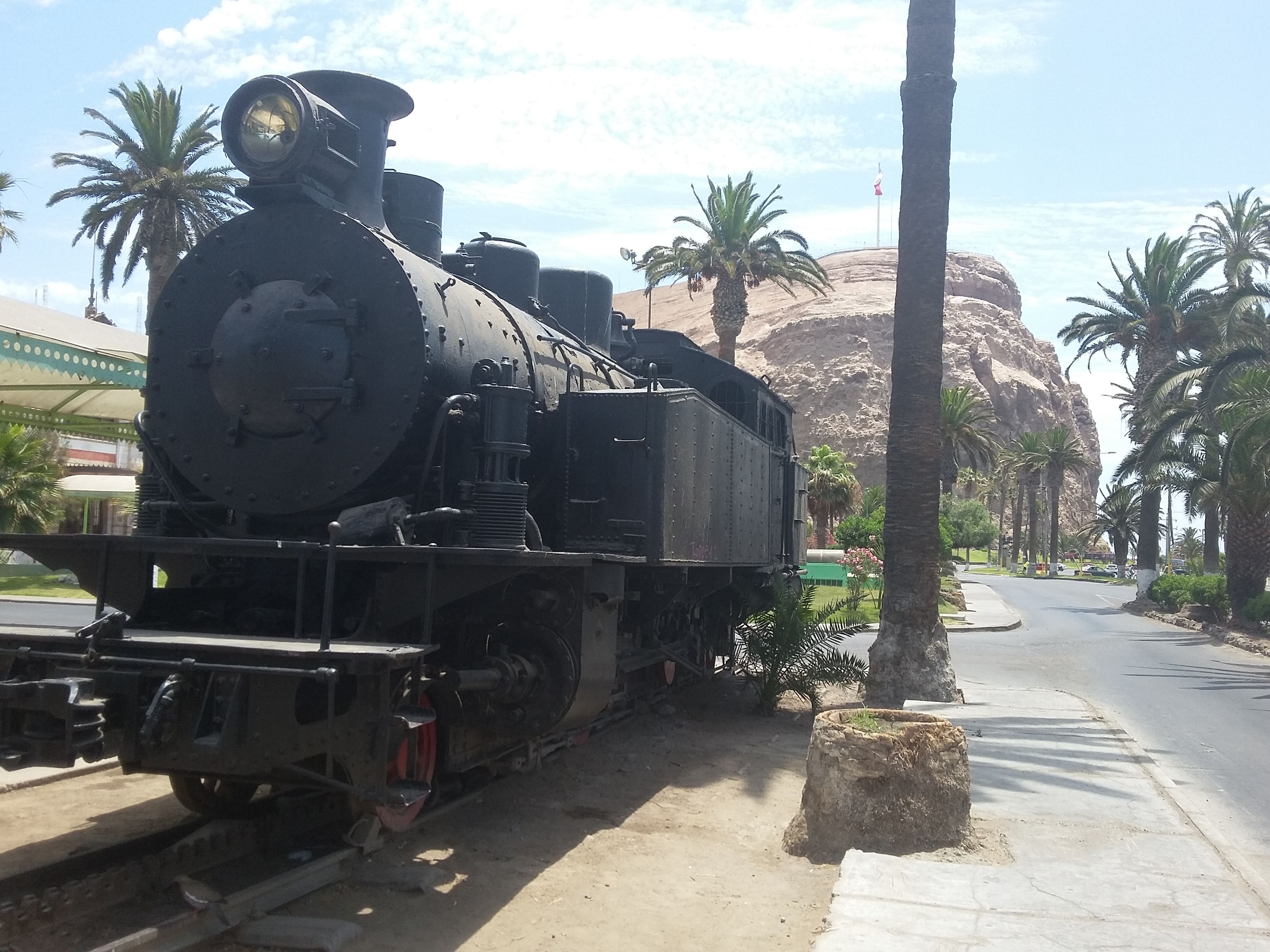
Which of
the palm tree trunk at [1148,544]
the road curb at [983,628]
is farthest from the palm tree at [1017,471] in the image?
the road curb at [983,628]

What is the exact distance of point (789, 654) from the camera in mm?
10297

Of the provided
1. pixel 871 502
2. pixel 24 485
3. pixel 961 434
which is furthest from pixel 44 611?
pixel 961 434

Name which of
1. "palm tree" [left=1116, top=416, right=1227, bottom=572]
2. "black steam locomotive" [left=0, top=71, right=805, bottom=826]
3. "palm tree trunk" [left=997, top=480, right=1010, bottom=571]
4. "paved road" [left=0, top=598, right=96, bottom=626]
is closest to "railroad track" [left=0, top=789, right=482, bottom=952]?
"black steam locomotive" [left=0, top=71, right=805, bottom=826]

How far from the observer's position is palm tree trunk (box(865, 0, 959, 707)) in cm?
1128

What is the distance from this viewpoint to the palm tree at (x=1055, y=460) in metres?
64.2

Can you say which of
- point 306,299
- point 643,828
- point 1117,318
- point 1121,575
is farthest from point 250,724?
point 1121,575

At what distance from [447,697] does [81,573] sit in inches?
77.5

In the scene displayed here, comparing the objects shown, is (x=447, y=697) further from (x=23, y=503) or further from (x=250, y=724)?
(x=23, y=503)

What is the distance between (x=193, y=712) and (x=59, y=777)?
11.0 feet

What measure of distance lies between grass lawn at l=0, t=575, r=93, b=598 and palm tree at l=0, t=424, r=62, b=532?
1.38m

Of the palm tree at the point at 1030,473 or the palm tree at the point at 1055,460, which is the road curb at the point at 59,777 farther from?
the palm tree at the point at 1030,473

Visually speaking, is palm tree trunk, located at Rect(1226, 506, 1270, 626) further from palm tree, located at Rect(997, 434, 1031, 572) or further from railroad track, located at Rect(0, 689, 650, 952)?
palm tree, located at Rect(997, 434, 1031, 572)

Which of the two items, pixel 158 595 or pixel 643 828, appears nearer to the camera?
pixel 158 595

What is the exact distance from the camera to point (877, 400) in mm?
91750
